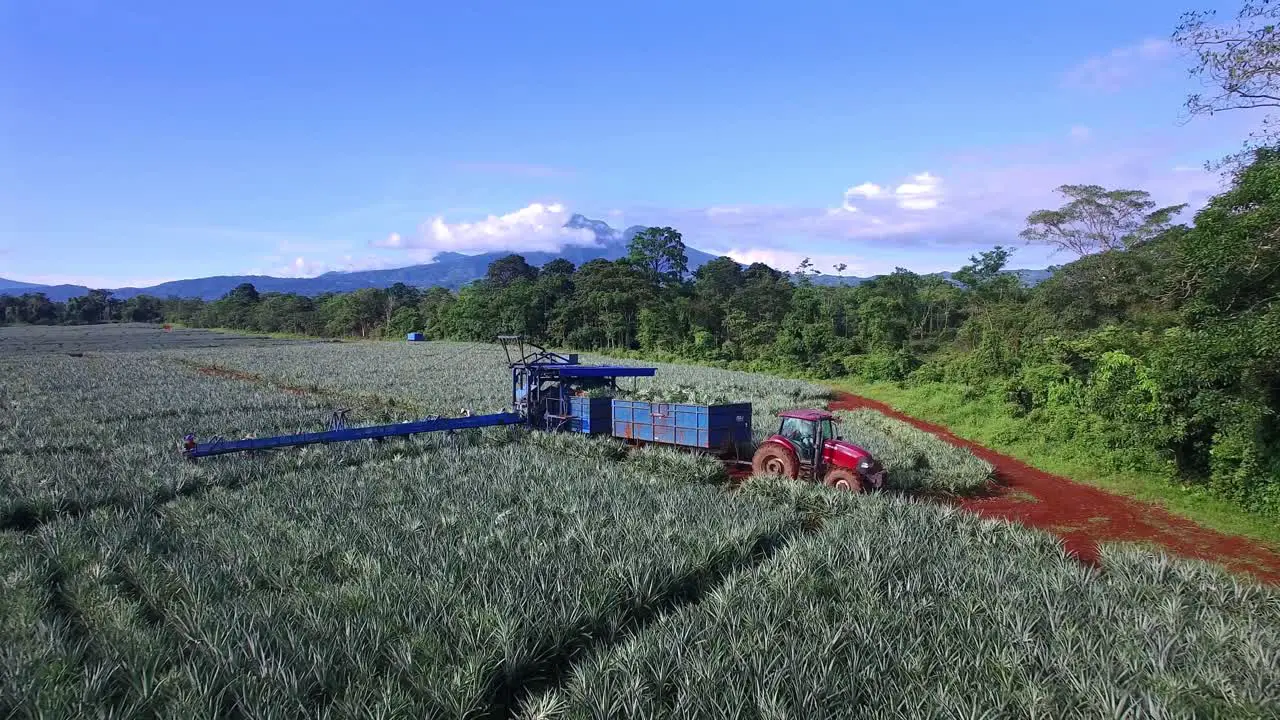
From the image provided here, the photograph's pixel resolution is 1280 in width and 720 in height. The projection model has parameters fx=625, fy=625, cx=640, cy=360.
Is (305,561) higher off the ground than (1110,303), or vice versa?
(1110,303)

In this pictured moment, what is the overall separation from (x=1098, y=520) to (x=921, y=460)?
3.68 m

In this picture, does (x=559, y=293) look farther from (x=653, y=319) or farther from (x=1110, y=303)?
(x=1110, y=303)

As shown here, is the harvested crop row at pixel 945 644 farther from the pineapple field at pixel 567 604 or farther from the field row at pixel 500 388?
the field row at pixel 500 388

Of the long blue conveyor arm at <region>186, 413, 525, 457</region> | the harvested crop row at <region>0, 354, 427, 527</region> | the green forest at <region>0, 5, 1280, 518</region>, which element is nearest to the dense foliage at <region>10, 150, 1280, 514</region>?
the green forest at <region>0, 5, 1280, 518</region>

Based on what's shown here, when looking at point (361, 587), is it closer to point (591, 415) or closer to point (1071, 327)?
point (591, 415)

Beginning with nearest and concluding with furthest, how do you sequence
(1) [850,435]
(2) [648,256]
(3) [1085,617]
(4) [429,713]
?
(4) [429,713]
(3) [1085,617]
(1) [850,435]
(2) [648,256]

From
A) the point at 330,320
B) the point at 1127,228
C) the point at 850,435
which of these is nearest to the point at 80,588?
the point at 850,435

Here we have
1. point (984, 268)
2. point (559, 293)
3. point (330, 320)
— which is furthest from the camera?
point (330, 320)

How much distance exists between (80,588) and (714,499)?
299 inches

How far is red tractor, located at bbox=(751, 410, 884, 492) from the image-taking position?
1123 centimetres

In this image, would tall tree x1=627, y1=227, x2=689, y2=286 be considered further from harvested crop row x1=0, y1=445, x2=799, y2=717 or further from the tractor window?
harvested crop row x1=0, y1=445, x2=799, y2=717

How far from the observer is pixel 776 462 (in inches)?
478

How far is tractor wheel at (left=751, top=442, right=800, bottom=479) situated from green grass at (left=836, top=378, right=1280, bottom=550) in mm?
7895

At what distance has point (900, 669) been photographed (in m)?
4.96
